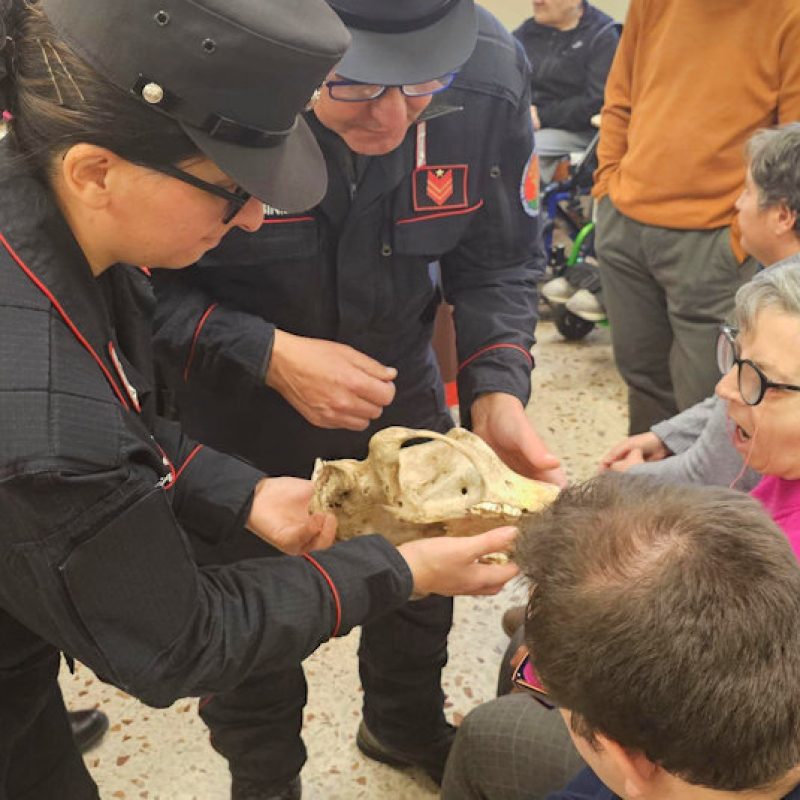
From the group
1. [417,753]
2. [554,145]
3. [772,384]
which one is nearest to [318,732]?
[417,753]

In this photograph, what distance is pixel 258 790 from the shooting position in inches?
78.0

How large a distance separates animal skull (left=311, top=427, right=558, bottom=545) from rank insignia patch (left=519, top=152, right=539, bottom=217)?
0.61 metres

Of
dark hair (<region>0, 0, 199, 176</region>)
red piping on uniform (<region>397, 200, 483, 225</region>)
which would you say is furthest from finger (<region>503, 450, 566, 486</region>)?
dark hair (<region>0, 0, 199, 176</region>)

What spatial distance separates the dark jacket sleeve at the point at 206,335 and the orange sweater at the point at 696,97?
1.54m

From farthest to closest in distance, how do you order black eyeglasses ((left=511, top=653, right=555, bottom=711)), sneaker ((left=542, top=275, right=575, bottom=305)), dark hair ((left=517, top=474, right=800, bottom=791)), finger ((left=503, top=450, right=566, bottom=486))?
sneaker ((left=542, top=275, right=575, bottom=305))
finger ((left=503, top=450, right=566, bottom=486))
black eyeglasses ((left=511, top=653, right=555, bottom=711))
dark hair ((left=517, top=474, right=800, bottom=791))

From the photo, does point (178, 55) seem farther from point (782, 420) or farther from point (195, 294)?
point (782, 420)

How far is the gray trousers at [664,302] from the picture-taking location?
260 cm

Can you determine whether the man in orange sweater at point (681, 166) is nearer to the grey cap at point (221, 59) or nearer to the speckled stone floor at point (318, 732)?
the speckled stone floor at point (318, 732)

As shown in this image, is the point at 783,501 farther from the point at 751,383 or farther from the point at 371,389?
the point at 371,389

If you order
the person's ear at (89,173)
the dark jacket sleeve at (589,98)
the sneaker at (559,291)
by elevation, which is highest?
the person's ear at (89,173)

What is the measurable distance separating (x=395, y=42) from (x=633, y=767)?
1.10 metres

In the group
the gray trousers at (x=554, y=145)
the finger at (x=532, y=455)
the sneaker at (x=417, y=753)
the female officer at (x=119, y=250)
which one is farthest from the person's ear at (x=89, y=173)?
the gray trousers at (x=554, y=145)

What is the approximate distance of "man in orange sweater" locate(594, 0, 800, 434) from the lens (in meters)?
2.35

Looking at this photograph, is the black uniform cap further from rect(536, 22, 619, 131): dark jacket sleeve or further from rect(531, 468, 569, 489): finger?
rect(536, 22, 619, 131): dark jacket sleeve
